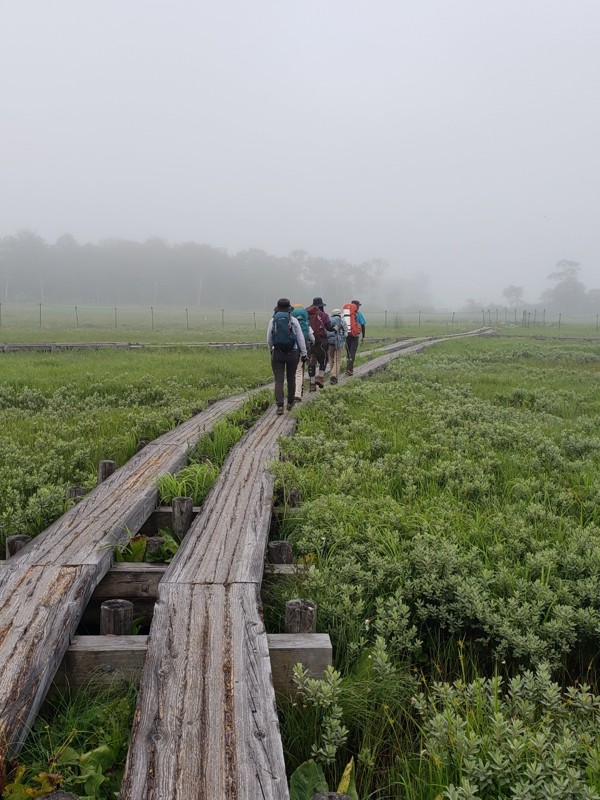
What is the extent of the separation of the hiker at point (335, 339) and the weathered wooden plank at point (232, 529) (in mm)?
7279

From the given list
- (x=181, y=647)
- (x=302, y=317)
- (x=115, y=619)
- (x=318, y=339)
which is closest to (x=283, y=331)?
(x=302, y=317)

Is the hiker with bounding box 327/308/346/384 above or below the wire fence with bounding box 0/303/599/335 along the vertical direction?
below

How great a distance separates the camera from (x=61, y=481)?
6125 millimetres

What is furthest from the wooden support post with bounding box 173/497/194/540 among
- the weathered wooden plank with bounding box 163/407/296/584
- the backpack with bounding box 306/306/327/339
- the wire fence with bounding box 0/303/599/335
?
the wire fence with bounding box 0/303/599/335

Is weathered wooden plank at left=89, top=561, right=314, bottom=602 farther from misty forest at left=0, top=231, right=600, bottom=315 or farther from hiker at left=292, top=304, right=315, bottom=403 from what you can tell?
misty forest at left=0, top=231, right=600, bottom=315

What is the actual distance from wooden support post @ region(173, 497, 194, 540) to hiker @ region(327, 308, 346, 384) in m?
9.13

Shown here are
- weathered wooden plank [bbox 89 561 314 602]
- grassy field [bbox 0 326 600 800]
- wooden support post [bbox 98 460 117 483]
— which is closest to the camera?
grassy field [bbox 0 326 600 800]

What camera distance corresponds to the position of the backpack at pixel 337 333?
44.5 ft

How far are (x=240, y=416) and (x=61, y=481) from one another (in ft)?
→ 11.0

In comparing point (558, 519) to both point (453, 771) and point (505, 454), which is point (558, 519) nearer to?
point (505, 454)

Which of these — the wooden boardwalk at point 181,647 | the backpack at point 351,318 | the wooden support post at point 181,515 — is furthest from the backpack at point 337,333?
the wooden support post at point 181,515

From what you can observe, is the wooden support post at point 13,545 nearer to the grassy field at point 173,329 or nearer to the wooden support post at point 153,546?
the wooden support post at point 153,546

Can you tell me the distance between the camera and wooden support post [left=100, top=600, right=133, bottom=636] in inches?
120

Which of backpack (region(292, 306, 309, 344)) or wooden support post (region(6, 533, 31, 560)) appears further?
backpack (region(292, 306, 309, 344))
